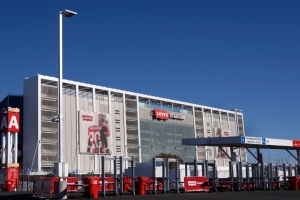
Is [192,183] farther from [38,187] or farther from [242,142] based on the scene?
[38,187]

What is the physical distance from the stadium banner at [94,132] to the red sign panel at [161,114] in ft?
47.8

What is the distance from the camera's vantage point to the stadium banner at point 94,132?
83.5 metres

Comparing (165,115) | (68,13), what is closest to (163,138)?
(165,115)

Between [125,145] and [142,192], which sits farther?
[125,145]

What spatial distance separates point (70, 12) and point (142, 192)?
49.4 ft

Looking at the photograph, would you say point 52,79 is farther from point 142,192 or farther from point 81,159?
point 142,192

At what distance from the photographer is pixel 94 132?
8588cm

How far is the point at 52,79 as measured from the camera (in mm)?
80750

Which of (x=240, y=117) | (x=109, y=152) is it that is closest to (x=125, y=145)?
(x=109, y=152)

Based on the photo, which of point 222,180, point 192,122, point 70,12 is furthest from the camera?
point 192,122

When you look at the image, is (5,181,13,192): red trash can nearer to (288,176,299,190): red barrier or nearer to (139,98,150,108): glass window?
(288,176,299,190): red barrier

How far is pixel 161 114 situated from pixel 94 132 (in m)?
21.1

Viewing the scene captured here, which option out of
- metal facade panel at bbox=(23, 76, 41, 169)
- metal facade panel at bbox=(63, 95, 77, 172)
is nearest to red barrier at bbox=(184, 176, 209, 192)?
metal facade panel at bbox=(23, 76, 41, 169)

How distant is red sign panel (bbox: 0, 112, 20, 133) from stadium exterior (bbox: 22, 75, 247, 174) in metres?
17.5
